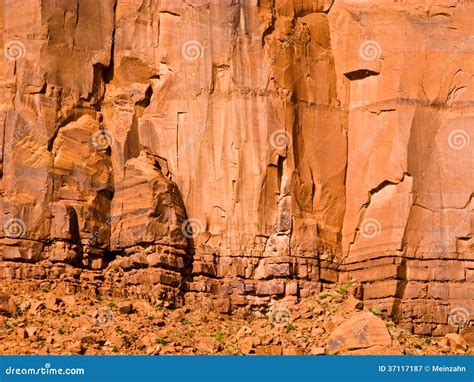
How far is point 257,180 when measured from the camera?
80812 millimetres

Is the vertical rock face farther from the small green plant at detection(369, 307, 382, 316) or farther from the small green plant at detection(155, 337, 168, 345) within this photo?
the small green plant at detection(155, 337, 168, 345)

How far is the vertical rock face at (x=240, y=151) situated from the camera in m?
79.9

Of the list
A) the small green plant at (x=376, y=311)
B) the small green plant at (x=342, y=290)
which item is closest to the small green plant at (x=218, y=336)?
the small green plant at (x=342, y=290)

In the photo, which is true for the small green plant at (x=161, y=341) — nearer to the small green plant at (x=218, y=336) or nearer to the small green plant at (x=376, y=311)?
the small green plant at (x=218, y=336)

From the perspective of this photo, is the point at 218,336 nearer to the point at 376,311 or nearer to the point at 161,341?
the point at 161,341

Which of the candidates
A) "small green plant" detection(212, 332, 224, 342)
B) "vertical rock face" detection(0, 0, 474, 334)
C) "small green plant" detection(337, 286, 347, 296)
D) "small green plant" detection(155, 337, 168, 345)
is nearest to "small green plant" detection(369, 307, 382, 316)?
"vertical rock face" detection(0, 0, 474, 334)

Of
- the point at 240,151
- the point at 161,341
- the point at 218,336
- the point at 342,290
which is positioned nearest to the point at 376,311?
the point at 342,290

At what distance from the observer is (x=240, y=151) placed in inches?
3187

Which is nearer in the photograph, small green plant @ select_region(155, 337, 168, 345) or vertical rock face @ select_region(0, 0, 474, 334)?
small green plant @ select_region(155, 337, 168, 345)

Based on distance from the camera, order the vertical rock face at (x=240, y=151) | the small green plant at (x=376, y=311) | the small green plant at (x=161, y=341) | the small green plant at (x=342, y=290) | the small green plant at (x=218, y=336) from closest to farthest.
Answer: the small green plant at (x=161, y=341), the small green plant at (x=218, y=336), the small green plant at (x=376, y=311), the vertical rock face at (x=240, y=151), the small green plant at (x=342, y=290)

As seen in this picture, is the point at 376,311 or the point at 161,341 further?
the point at 376,311

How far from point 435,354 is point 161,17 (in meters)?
16.0

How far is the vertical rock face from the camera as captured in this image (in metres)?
79.9

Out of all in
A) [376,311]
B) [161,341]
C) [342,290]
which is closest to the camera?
[161,341]
